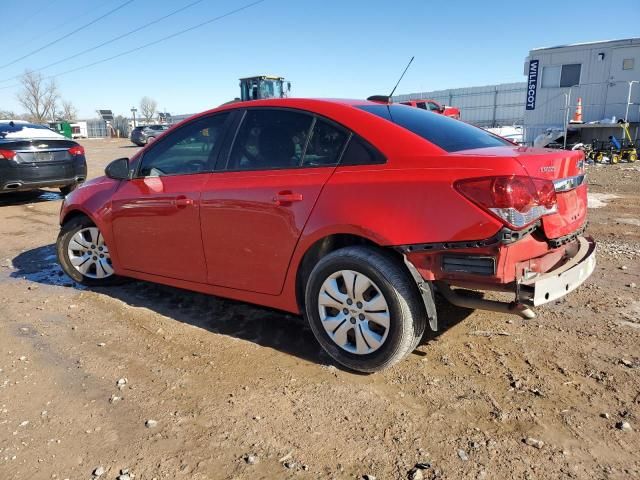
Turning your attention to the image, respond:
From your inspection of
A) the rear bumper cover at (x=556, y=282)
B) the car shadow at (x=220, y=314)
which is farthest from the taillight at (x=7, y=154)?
the rear bumper cover at (x=556, y=282)

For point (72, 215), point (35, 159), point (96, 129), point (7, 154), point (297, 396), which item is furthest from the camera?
point (96, 129)

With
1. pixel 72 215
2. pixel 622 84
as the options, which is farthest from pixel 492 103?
pixel 72 215

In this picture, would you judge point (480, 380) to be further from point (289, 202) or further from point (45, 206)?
point (45, 206)

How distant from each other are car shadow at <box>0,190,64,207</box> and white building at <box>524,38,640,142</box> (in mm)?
15221

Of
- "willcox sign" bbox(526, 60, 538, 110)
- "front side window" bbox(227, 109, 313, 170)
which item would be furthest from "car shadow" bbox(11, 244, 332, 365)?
"willcox sign" bbox(526, 60, 538, 110)

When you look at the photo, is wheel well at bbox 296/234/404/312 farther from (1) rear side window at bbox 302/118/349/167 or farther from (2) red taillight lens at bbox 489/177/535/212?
(2) red taillight lens at bbox 489/177/535/212

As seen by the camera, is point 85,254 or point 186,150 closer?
point 186,150

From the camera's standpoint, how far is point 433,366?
316 cm

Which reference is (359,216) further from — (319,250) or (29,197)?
(29,197)

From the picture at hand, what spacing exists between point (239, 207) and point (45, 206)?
25.3 feet

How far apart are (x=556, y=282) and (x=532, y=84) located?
1834 cm

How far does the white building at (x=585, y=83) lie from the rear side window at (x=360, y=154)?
15.7 metres

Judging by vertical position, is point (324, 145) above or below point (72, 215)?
above

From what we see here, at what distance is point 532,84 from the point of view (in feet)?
61.3
